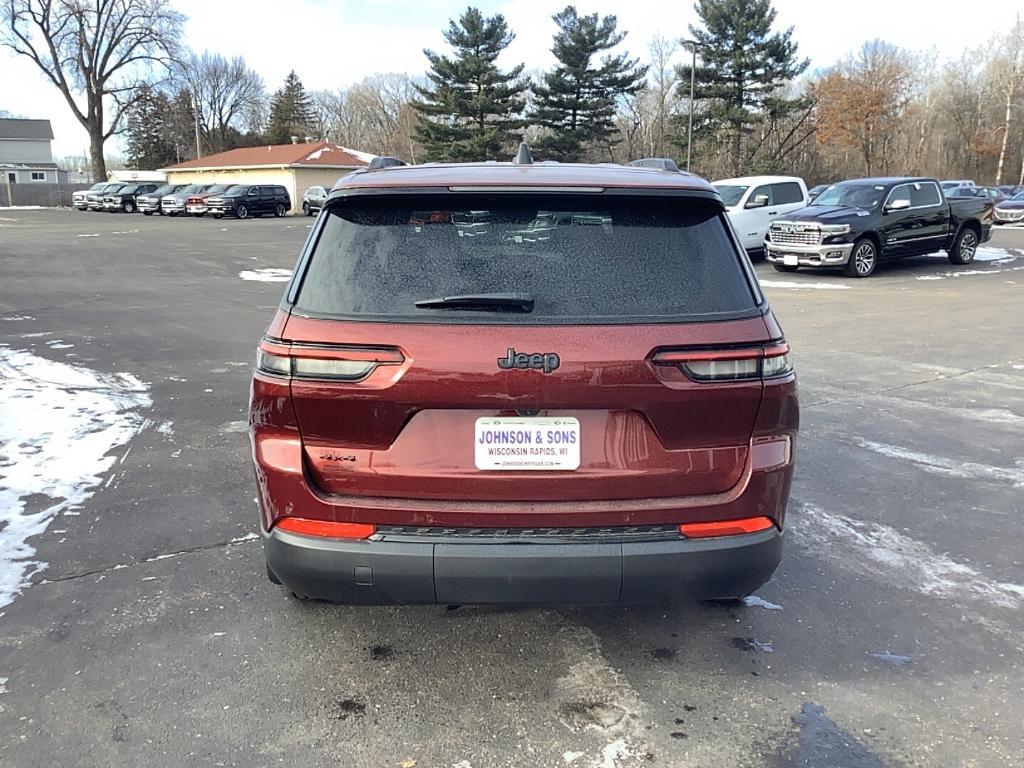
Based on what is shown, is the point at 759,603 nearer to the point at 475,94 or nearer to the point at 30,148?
the point at 475,94

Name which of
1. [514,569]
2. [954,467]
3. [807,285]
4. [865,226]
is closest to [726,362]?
[514,569]

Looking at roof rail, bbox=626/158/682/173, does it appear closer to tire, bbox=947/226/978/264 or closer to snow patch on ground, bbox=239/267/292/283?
snow patch on ground, bbox=239/267/292/283

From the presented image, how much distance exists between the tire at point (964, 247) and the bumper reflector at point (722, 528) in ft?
59.4

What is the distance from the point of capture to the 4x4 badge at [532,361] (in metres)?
2.49

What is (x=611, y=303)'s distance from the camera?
260 centimetres

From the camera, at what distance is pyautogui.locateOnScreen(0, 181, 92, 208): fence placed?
5312 cm

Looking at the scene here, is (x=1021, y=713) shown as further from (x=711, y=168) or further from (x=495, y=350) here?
(x=711, y=168)

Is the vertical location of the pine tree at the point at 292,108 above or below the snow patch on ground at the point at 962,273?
above

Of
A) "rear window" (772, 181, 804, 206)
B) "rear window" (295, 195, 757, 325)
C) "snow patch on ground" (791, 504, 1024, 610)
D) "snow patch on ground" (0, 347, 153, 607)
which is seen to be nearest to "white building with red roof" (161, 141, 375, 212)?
"rear window" (772, 181, 804, 206)

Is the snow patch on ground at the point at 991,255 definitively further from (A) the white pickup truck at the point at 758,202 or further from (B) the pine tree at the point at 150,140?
(B) the pine tree at the point at 150,140

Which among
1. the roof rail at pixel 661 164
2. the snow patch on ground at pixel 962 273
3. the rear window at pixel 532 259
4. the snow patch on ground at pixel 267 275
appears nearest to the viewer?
the rear window at pixel 532 259

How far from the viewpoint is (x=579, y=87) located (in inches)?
2158

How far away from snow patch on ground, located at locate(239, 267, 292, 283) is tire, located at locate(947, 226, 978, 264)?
48.8ft

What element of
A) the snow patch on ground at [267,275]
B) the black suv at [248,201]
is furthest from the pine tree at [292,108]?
the snow patch on ground at [267,275]
